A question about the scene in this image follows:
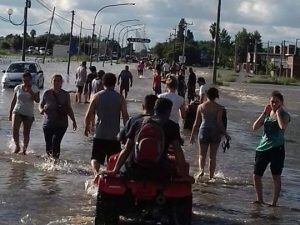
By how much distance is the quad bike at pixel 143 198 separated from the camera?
310 inches

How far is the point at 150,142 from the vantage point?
769 centimetres

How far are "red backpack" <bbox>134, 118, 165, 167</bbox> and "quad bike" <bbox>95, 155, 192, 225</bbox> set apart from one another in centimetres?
29

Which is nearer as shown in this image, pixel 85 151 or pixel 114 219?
pixel 114 219

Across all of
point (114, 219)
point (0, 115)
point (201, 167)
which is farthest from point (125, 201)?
point (0, 115)

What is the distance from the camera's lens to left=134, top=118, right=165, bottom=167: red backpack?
770 cm

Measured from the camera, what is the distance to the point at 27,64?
38.6 m

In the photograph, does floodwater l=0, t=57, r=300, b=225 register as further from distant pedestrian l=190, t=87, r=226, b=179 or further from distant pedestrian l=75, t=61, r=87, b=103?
distant pedestrian l=75, t=61, r=87, b=103

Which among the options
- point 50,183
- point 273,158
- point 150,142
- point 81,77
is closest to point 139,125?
point 150,142

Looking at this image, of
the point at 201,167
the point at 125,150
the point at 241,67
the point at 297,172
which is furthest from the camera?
the point at 241,67

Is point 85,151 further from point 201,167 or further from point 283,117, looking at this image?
Result: point 283,117

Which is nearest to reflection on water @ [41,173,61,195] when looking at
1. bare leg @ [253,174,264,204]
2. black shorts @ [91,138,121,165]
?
black shorts @ [91,138,121,165]

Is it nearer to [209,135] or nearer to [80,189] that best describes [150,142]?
Answer: [80,189]

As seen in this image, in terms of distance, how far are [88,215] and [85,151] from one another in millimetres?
6247

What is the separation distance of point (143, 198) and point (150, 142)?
0.65 m
